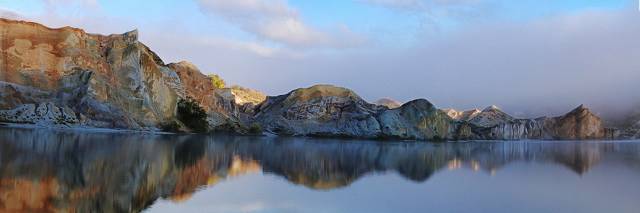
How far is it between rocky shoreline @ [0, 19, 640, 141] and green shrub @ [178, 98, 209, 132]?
5.5 inches

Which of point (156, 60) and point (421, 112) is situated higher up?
point (156, 60)

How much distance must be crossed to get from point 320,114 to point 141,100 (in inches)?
1784

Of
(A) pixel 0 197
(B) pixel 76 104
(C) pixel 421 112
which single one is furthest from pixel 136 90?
(C) pixel 421 112

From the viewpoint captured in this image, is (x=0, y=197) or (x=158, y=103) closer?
(x=0, y=197)

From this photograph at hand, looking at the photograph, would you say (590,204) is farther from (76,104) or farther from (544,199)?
(76,104)

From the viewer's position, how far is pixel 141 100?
61.3m

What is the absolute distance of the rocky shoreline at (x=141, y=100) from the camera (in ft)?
169

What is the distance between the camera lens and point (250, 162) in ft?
88.3

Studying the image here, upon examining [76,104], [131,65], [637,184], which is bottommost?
[637,184]

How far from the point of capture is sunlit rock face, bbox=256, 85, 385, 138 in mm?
96000

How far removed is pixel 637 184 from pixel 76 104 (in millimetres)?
49831

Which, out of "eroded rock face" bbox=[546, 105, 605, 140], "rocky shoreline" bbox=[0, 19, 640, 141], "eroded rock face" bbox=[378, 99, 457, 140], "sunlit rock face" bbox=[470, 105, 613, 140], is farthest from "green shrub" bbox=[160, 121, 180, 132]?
"eroded rock face" bbox=[546, 105, 605, 140]

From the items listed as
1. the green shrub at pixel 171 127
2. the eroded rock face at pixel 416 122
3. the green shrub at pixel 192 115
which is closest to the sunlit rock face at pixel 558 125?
the eroded rock face at pixel 416 122

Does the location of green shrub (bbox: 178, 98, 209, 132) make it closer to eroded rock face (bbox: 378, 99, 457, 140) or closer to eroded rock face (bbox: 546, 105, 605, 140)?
eroded rock face (bbox: 378, 99, 457, 140)
